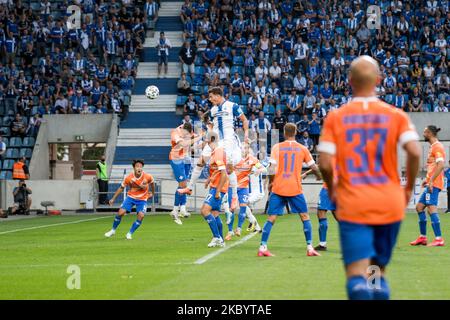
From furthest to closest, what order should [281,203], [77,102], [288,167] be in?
[77,102] → [288,167] → [281,203]

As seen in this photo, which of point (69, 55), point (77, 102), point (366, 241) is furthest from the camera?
point (69, 55)

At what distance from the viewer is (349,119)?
290 inches

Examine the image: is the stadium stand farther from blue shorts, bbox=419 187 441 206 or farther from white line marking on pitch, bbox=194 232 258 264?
blue shorts, bbox=419 187 441 206

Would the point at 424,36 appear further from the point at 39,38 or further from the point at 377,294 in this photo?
the point at 377,294

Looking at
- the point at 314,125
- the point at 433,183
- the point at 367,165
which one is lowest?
the point at 314,125

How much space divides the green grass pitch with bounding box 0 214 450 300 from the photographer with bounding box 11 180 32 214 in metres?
12.1

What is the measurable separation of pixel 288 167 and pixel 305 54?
88.1 feet

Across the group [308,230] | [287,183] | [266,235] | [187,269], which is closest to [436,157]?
[308,230]

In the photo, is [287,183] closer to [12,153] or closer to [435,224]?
[435,224]

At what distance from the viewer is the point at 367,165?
7348 mm

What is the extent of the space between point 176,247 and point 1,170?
22963 millimetres

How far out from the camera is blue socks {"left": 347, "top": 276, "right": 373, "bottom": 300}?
7.12m
